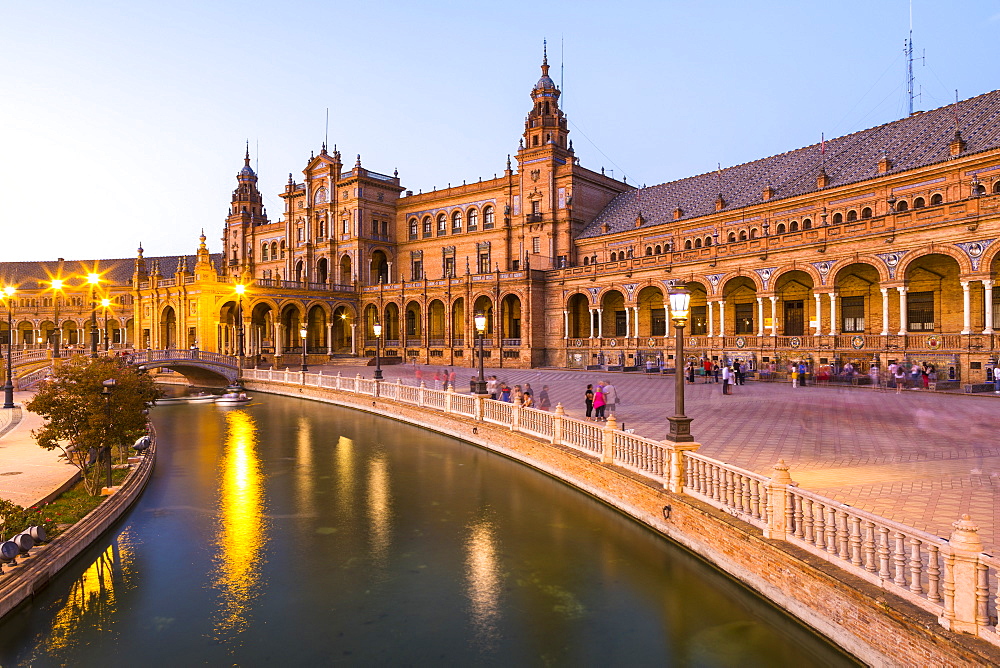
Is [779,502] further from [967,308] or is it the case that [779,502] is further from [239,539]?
[967,308]

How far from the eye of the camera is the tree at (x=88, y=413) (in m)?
12.9

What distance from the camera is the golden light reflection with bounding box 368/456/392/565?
1040 centimetres

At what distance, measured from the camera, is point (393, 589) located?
346 inches

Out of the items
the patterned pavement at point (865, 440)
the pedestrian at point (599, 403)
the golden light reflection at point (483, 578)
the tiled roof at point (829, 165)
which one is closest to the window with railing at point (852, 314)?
the tiled roof at point (829, 165)

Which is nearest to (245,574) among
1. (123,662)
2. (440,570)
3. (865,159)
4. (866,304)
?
(123,662)

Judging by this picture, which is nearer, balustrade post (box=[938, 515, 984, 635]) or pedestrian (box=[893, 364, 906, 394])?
balustrade post (box=[938, 515, 984, 635])

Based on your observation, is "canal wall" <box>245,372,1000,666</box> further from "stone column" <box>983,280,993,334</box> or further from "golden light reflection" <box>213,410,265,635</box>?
"stone column" <box>983,280,993,334</box>

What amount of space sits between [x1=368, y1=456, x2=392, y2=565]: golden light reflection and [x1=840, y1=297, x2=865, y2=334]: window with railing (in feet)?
94.0

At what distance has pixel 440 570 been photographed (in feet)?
30.9

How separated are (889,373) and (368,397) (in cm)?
2388

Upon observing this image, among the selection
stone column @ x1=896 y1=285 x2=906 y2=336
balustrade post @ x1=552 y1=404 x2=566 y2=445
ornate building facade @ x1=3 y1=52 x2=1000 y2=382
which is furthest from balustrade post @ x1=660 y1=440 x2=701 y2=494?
stone column @ x1=896 y1=285 x2=906 y2=336

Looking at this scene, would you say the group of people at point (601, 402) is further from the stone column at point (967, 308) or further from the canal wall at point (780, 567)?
the stone column at point (967, 308)

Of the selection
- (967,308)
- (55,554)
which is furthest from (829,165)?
(55,554)

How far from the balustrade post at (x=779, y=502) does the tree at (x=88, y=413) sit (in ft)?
43.8
